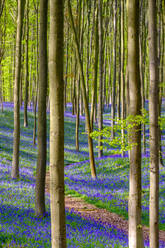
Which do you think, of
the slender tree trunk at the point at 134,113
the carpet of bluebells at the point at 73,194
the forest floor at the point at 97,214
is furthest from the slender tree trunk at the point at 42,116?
the slender tree trunk at the point at 134,113

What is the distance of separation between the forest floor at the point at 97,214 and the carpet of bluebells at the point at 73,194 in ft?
1.18

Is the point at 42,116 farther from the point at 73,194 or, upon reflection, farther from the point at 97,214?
the point at 73,194

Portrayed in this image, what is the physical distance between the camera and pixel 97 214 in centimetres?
1102

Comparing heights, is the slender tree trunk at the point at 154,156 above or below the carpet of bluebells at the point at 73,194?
above

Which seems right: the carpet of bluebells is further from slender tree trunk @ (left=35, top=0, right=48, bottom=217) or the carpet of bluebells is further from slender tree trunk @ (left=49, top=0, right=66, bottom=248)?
slender tree trunk @ (left=49, top=0, right=66, bottom=248)

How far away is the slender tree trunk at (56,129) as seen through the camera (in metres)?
4.66

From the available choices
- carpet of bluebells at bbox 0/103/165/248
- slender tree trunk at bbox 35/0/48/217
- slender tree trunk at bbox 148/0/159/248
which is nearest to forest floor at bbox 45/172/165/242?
carpet of bluebells at bbox 0/103/165/248

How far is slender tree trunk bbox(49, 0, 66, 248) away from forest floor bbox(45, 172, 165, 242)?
206 inches

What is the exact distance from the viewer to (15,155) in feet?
46.0

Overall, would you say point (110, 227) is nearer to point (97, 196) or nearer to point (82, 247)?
point (82, 247)

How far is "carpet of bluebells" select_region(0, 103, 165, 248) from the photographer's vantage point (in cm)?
690

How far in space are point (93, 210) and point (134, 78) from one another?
601 centimetres

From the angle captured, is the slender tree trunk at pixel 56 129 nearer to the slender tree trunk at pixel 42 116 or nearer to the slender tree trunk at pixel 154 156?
the slender tree trunk at pixel 154 156

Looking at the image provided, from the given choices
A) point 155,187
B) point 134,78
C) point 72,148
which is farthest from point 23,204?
point 72,148
